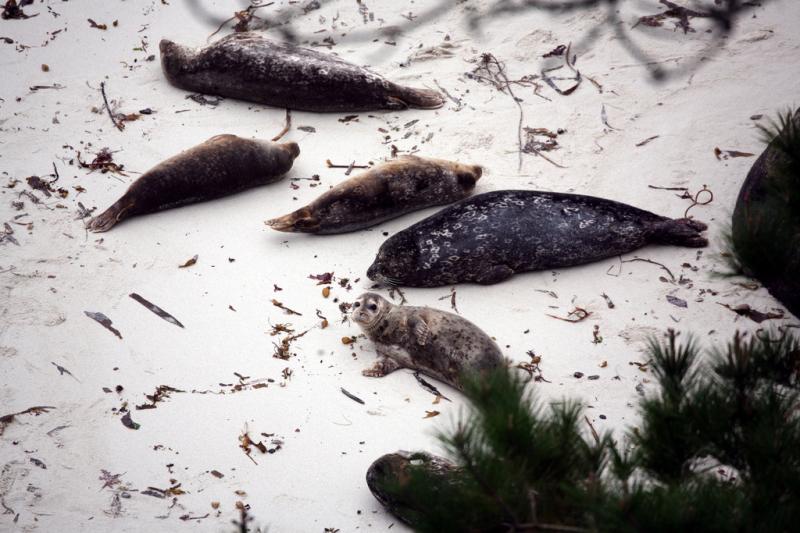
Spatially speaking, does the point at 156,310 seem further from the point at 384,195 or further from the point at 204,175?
the point at 384,195

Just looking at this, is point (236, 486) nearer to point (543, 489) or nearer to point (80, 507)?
point (80, 507)

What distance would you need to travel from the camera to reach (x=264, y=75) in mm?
6969

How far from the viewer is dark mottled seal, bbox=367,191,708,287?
16.8 feet

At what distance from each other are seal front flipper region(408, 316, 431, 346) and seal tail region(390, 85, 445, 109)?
2864 mm

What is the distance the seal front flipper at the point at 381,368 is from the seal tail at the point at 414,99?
3030mm

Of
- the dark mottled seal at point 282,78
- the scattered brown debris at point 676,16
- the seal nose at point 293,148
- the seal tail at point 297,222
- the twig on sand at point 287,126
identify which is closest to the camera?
the seal tail at point 297,222

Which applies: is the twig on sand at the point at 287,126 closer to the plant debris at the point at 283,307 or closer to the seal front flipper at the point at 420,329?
the plant debris at the point at 283,307

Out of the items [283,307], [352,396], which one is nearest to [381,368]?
[352,396]

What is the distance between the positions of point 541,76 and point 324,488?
4622mm

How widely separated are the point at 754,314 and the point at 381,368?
2.34 metres

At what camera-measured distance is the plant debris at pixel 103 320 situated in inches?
188

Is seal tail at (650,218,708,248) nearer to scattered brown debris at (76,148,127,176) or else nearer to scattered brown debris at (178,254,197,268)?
scattered brown debris at (178,254,197,268)

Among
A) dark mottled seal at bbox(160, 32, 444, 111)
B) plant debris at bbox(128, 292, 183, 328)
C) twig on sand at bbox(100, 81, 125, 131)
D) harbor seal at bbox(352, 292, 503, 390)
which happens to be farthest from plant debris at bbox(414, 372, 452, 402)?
twig on sand at bbox(100, 81, 125, 131)

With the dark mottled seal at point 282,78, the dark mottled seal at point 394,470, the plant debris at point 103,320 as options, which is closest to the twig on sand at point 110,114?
the dark mottled seal at point 282,78
